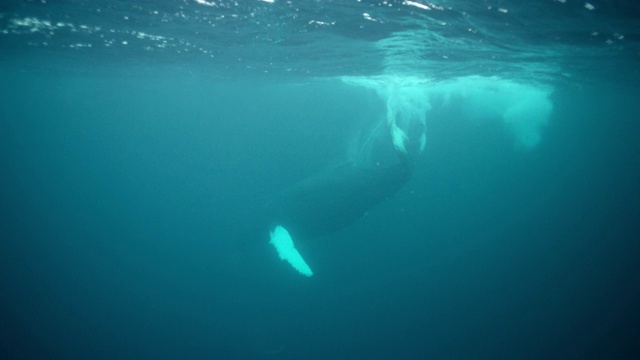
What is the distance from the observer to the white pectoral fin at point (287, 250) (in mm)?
11805

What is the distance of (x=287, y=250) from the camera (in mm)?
12383

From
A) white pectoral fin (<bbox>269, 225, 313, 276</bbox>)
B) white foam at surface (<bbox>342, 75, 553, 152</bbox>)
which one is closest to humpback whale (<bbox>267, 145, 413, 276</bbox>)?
white pectoral fin (<bbox>269, 225, 313, 276</bbox>)

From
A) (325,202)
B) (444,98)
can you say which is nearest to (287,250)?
(325,202)

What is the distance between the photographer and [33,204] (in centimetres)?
5503

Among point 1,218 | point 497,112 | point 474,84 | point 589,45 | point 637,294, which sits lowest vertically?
point 1,218

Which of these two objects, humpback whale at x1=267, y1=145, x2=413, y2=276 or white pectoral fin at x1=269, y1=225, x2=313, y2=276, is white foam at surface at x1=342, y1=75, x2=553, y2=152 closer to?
humpback whale at x1=267, y1=145, x2=413, y2=276

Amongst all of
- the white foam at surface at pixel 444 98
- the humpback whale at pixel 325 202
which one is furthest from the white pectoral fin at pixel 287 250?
the white foam at surface at pixel 444 98

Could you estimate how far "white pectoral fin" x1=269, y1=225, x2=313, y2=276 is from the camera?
1180 cm

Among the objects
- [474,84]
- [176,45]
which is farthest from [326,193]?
[474,84]

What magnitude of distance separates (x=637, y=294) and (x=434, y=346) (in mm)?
16846

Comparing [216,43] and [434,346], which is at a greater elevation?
[216,43]

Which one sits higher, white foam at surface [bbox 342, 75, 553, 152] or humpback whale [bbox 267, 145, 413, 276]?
white foam at surface [bbox 342, 75, 553, 152]

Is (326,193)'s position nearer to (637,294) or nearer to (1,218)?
(637,294)

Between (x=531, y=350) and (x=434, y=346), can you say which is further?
(x=434, y=346)
